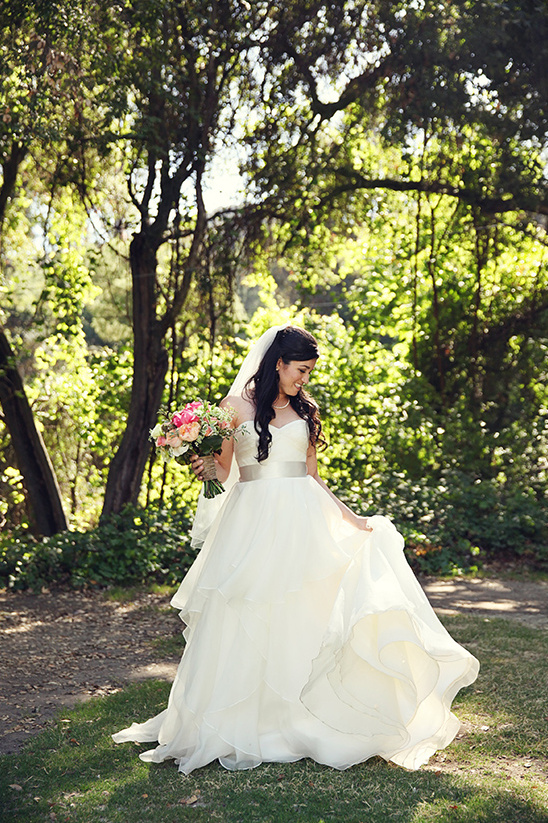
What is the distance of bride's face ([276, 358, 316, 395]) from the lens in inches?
166

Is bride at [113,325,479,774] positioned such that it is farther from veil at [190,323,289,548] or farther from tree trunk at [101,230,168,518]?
tree trunk at [101,230,168,518]

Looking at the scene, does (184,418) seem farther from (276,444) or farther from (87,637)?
(87,637)

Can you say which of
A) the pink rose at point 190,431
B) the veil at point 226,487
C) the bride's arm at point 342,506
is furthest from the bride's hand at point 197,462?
the bride's arm at point 342,506

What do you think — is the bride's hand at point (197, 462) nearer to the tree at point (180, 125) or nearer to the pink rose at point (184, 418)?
the pink rose at point (184, 418)

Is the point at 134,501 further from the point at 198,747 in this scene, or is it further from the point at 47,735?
the point at 198,747

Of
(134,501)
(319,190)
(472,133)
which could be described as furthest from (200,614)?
(472,133)

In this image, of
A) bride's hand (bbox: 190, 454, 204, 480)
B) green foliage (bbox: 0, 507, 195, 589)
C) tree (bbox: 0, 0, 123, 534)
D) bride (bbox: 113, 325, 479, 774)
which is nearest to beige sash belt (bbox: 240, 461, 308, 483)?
bride (bbox: 113, 325, 479, 774)

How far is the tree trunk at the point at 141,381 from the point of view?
993cm

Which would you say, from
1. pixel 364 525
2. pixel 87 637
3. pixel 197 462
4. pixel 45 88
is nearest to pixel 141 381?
pixel 45 88

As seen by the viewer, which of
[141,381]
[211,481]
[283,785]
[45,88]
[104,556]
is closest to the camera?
[283,785]

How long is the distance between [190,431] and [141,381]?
20.5ft

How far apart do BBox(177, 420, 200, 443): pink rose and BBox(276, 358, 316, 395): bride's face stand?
1.76 ft

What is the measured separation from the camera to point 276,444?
412 cm

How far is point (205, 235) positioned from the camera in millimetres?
10133
